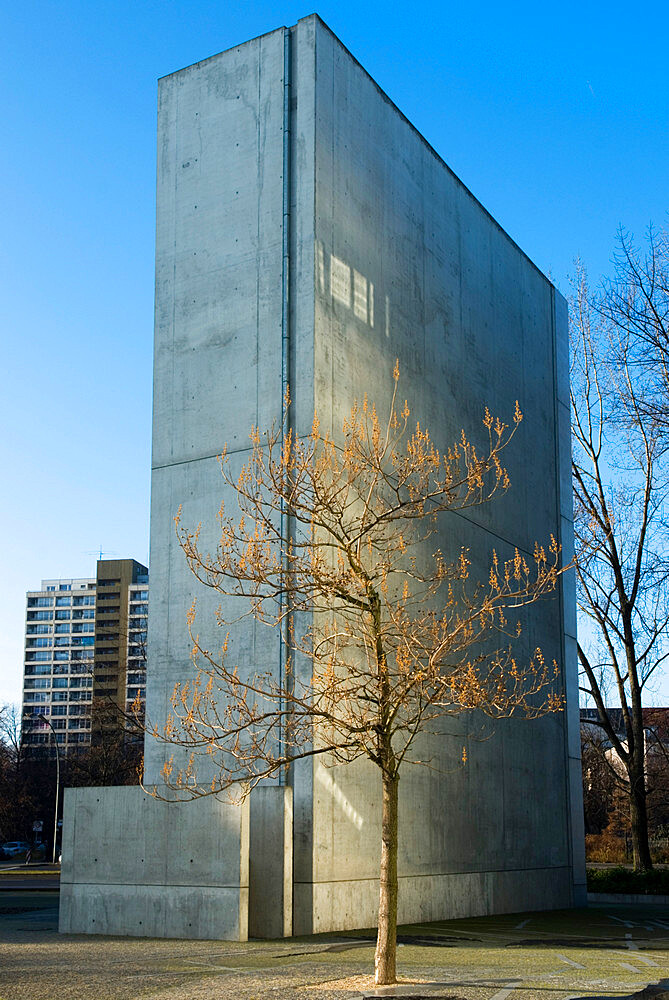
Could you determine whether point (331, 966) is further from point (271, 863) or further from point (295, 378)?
point (295, 378)

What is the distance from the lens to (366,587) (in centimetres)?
1087

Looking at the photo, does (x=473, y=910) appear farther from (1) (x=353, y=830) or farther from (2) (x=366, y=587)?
(2) (x=366, y=587)

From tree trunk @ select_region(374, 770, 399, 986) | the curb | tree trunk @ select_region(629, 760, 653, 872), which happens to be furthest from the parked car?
tree trunk @ select_region(374, 770, 399, 986)

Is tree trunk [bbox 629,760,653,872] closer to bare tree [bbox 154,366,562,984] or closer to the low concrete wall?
bare tree [bbox 154,366,562,984]

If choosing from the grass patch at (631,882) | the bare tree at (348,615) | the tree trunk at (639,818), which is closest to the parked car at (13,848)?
the tree trunk at (639,818)

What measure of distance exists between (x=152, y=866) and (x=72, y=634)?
158m

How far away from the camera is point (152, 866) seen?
14516 millimetres

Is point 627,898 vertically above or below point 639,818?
below

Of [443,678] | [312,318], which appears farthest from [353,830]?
[312,318]

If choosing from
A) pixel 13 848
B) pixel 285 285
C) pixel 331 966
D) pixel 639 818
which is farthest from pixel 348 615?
pixel 13 848

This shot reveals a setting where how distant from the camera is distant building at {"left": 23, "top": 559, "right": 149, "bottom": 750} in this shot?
143000 mm

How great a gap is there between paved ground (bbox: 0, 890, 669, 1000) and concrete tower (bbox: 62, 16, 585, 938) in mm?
933

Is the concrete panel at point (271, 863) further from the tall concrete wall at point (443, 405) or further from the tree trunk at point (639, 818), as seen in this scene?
the tree trunk at point (639, 818)

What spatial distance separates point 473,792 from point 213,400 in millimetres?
8867
